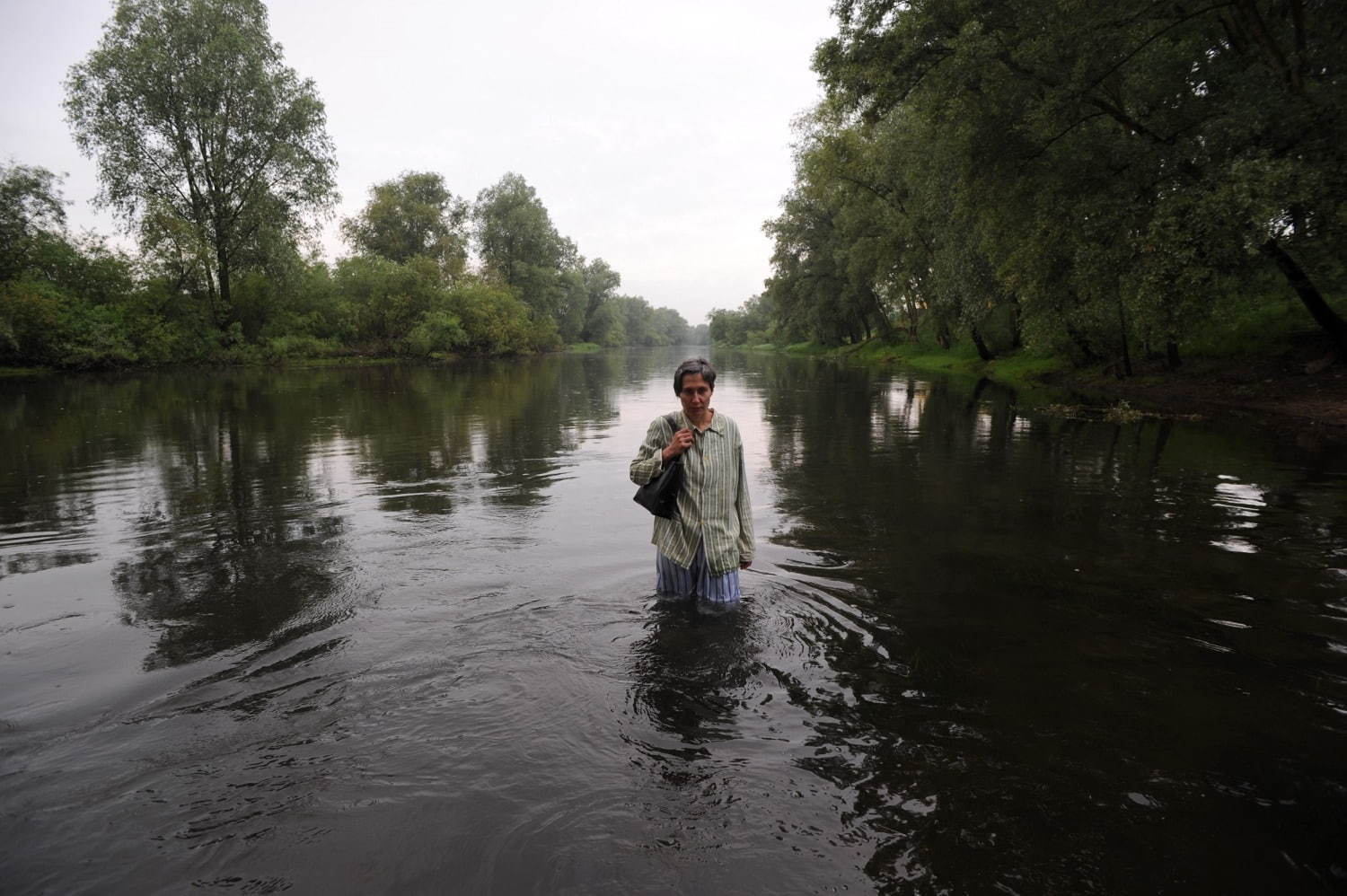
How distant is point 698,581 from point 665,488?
926mm

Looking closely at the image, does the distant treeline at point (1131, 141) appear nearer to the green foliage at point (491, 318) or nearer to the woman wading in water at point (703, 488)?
the woman wading in water at point (703, 488)

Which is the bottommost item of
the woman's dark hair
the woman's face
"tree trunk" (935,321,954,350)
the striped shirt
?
the striped shirt

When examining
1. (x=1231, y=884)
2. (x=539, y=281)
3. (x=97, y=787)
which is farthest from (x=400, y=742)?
(x=539, y=281)

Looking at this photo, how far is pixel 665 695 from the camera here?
14.2 ft

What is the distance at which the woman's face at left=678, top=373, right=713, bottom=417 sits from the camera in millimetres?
4562

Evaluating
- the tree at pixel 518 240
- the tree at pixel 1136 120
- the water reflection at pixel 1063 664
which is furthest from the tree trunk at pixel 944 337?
the tree at pixel 518 240

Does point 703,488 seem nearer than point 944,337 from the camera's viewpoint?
Yes

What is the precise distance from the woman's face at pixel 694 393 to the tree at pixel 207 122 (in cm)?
4529

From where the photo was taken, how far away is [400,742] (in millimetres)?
3789

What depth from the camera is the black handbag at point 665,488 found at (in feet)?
15.4

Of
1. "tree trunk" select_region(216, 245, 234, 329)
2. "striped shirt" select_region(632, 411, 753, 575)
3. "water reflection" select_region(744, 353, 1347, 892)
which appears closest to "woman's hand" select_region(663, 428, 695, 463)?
"striped shirt" select_region(632, 411, 753, 575)

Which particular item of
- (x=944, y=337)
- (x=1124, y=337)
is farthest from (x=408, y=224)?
(x=1124, y=337)

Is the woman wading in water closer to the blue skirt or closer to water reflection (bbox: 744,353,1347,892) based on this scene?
the blue skirt

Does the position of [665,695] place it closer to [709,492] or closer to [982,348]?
[709,492]
